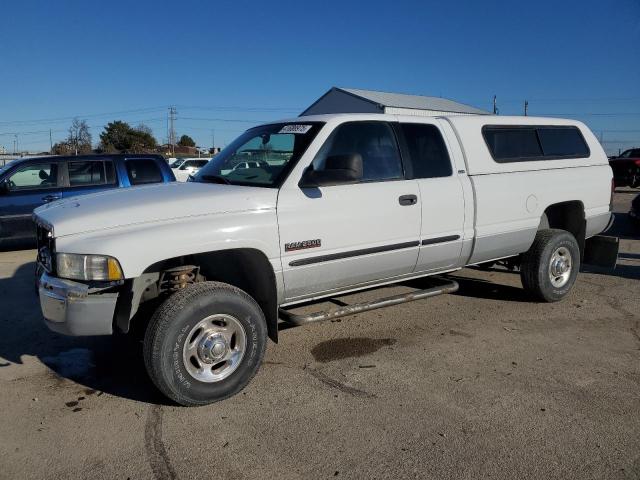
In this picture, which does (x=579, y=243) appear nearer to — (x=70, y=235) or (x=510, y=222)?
(x=510, y=222)

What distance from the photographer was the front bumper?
10.8 feet

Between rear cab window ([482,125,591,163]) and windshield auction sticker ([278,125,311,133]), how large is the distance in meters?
1.95

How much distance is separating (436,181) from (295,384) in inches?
83.1

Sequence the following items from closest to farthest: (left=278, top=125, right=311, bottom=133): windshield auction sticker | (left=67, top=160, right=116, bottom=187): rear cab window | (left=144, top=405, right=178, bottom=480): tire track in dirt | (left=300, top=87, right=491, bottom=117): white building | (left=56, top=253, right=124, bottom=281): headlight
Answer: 1. (left=144, top=405, right=178, bottom=480): tire track in dirt
2. (left=56, top=253, right=124, bottom=281): headlight
3. (left=278, top=125, right=311, bottom=133): windshield auction sticker
4. (left=67, top=160, right=116, bottom=187): rear cab window
5. (left=300, top=87, right=491, bottom=117): white building

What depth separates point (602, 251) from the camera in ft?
20.9

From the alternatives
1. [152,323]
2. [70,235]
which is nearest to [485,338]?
[152,323]

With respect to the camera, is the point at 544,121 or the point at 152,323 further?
the point at 544,121

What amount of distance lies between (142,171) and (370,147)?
6081 mm

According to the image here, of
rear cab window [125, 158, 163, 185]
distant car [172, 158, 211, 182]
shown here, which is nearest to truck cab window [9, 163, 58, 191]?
rear cab window [125, 158, 163, 185]

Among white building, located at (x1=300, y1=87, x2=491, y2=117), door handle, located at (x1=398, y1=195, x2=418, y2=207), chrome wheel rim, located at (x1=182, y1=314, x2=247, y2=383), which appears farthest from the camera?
white building, located at (x1=300, y1=87, x2=491, y2=117)

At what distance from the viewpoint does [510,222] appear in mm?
5309

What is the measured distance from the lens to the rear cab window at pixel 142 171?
368 inches

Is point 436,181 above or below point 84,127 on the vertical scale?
below

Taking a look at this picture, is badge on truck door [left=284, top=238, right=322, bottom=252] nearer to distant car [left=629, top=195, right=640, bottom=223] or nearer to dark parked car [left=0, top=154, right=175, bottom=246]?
dark parked car [left=0, top=154, right=175, bottom=246]
